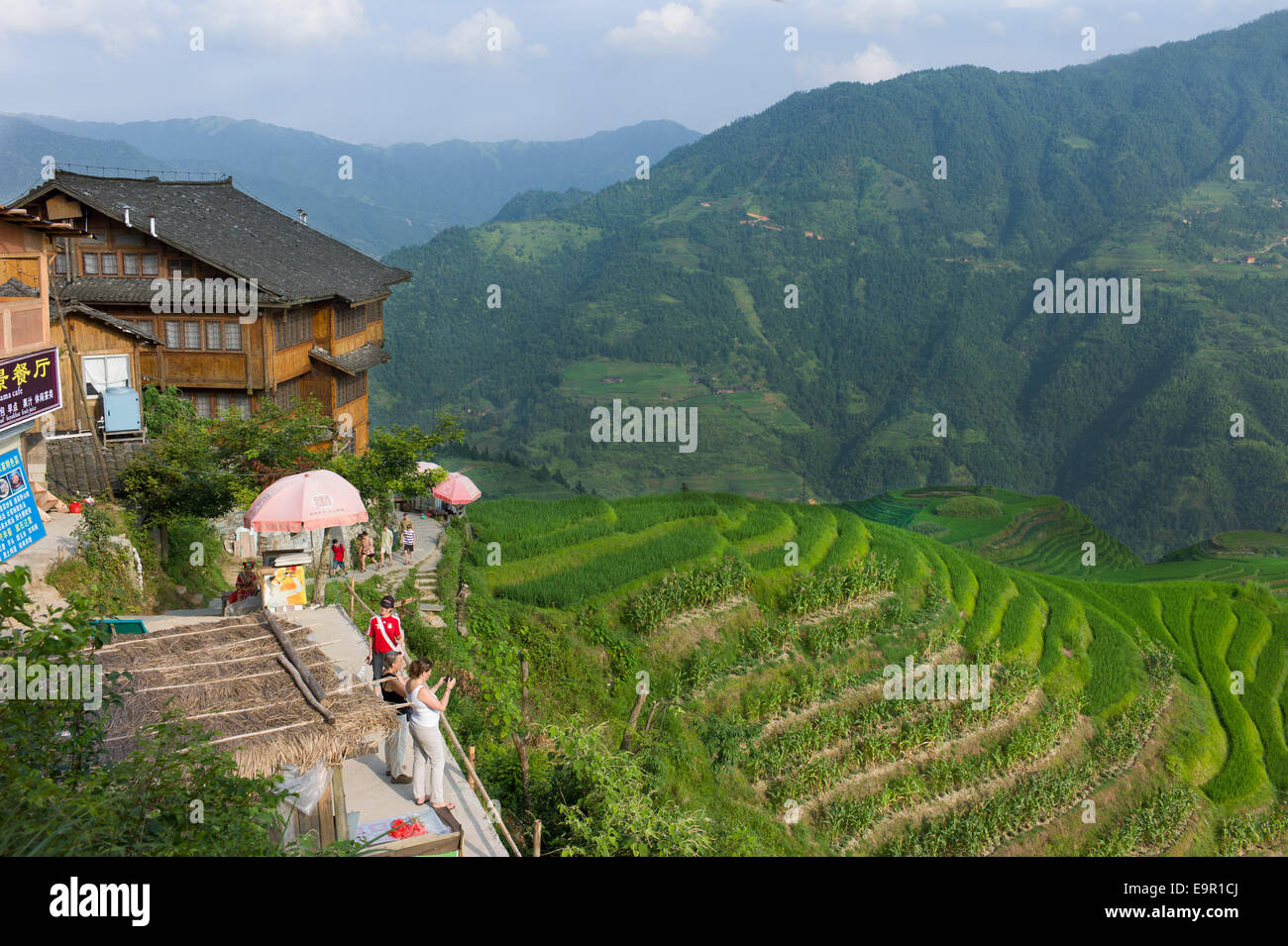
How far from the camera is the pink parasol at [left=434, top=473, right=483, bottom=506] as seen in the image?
27812 millimetres

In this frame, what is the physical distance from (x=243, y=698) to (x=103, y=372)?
746 inches

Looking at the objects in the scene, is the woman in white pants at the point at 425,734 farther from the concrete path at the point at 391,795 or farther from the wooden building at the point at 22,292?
the wooden building at the point at 22,292

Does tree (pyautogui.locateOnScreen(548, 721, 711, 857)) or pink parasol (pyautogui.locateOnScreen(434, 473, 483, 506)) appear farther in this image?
pink parasol (pyautogui.locateOnScreen(434, 473, 483, 506))

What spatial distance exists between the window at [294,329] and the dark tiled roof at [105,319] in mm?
3747

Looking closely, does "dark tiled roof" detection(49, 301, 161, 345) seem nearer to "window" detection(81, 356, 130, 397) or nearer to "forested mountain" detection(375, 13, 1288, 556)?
"window" detection(81, 356, 130, 397)

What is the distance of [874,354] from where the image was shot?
167 metres

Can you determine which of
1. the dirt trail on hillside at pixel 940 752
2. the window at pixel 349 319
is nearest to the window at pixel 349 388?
the window at pixel 349 319

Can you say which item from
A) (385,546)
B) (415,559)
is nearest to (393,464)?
(385,546)

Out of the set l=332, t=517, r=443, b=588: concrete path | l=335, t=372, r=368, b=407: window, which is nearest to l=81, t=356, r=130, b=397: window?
l=332, t=517, r=443, b=588: concrete path

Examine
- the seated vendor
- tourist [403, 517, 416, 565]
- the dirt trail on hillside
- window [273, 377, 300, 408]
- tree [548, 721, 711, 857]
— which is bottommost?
the dirt trail on hillside

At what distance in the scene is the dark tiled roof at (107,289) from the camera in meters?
28.9

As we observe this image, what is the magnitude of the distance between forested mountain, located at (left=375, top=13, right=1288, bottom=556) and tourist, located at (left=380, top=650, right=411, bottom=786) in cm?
10471
